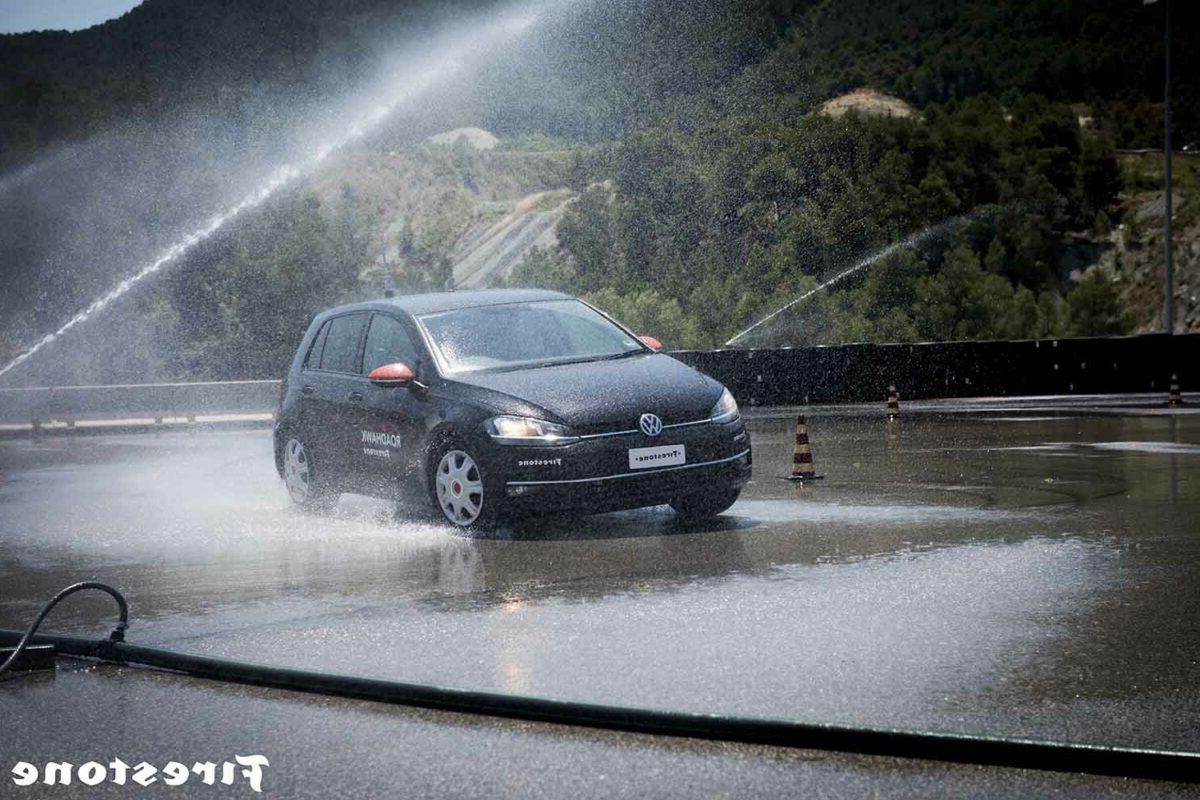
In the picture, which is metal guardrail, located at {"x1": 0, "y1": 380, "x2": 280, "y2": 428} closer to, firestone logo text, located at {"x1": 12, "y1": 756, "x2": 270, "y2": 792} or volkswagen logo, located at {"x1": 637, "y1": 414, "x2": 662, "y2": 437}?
volkswagen logo, located at {"x1": 637, "y1": 414, "x2": 662, "y2": 437}

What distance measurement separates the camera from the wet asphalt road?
220 inches

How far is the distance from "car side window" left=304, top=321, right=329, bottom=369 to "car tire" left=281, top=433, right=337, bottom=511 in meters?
0.60

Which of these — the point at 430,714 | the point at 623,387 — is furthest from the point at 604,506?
the point at 430,714

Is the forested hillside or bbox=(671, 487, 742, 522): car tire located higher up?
the forested hillside

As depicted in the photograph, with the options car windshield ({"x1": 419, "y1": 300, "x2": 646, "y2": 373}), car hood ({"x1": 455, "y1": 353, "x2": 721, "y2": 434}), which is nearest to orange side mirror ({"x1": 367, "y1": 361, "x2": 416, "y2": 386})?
car windshield ({"x1": 419, "y1": 300, "x2": 646, "y2": 373})

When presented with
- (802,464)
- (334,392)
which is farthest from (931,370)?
(334,392)

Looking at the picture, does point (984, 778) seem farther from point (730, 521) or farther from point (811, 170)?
point (811, 170)

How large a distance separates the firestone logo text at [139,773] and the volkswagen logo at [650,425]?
20.1 ft

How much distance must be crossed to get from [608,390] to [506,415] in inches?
27.8

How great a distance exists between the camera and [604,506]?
Answer: 11477 mm

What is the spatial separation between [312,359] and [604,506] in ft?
12.9

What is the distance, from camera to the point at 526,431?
11.4m

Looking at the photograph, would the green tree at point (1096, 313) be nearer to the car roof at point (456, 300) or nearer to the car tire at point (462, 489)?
the car roof at point (456, 300)

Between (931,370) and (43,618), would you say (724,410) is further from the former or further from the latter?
(931,370)
